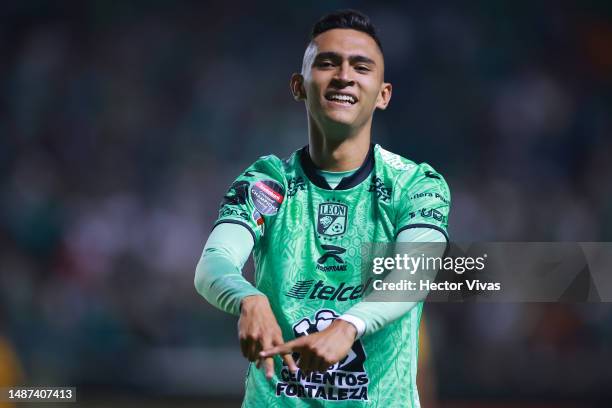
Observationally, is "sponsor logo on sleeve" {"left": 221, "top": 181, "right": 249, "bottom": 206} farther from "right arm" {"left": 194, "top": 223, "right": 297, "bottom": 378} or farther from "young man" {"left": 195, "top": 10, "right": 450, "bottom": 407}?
"right arm" {"left": 194, "top": 223, "right": 297, "bottom": 378}

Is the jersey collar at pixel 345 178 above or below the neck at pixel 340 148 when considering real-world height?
below

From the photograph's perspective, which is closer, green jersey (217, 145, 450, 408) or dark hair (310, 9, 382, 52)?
green jersey (217, 145, 450, 408)

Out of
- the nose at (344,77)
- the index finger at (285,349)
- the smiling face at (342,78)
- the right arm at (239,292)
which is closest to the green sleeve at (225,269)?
the right arm at (239,292)

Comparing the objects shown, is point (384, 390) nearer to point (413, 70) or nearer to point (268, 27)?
point (413, 70)

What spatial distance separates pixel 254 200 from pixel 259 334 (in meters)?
0.77

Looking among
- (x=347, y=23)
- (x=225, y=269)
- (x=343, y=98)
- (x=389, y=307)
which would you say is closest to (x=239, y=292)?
(x=225, y=269)

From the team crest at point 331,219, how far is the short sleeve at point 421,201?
0.21m

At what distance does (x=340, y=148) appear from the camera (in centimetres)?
323

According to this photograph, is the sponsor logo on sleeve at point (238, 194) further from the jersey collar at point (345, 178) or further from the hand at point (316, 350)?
A: the hand at point (316, 350)

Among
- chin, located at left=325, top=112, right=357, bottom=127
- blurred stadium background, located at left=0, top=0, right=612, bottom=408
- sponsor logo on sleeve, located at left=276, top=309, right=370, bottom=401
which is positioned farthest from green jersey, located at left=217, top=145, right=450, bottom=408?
blurred stadium background, located at left=0, top=0, right=612, bottom=408

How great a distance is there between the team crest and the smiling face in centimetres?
31

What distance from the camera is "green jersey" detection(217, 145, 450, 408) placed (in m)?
2.98

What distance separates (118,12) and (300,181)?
932 cm
